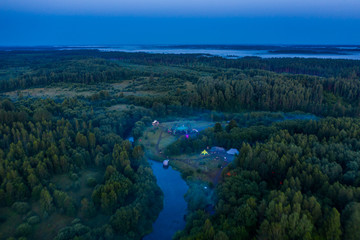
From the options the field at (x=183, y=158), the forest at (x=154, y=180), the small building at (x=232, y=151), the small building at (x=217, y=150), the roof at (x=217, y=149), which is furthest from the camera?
the roof at (x=217, y=149)

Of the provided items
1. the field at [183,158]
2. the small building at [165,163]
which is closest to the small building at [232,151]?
the field at [183,158]

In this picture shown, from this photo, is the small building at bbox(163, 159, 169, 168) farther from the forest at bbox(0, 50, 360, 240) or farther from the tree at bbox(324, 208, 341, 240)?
the tree at bbox(324, 208, 341, 240)

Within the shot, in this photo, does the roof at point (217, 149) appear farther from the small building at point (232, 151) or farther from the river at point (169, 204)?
the river at point (169, 204)

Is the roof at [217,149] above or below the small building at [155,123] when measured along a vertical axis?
below

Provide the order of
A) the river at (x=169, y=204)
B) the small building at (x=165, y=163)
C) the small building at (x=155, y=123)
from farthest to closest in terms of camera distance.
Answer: the small building at (x=155, y=123) → the small building at (x=165, y=163) → the river at (x=169, y=204)

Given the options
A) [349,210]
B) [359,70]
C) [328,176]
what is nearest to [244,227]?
[349,210]

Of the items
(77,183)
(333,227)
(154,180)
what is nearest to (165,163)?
(154,180)

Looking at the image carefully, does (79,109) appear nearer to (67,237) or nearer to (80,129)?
(80,129)

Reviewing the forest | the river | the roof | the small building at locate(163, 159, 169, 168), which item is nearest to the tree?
the forest
